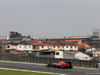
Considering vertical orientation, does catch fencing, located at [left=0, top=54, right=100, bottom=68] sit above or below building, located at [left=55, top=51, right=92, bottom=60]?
below

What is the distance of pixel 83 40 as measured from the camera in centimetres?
17012

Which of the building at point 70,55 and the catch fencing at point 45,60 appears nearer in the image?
the catch fencing at point 45,60

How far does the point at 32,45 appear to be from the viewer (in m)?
107

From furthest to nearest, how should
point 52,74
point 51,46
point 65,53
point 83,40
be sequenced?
point 83,40 → point 51,46 → point 65,53 → point 52,74

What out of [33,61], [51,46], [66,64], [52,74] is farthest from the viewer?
[51,46]

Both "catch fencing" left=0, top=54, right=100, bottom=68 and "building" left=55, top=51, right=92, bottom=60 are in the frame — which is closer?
"catch fencing" left=0, top=54, right=100, bottom=68

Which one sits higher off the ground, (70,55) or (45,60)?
(70,55)

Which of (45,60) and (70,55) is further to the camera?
(70,55)

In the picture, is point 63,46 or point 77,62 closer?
point 77,62

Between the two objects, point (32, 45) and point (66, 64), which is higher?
point (32, 45)

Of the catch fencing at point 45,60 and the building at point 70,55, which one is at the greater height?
the building at point 70,55

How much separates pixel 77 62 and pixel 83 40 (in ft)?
421

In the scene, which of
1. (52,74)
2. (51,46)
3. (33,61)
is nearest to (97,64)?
(33,61)

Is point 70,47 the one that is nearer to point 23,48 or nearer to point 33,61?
point 23,48
